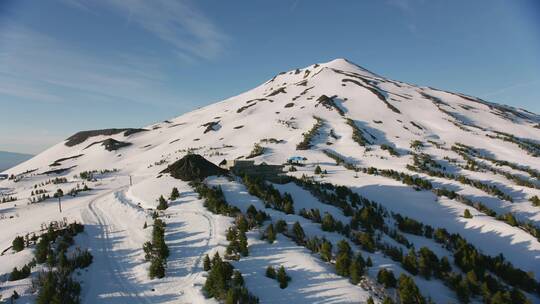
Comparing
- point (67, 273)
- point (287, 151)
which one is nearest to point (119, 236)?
point (67, 273)

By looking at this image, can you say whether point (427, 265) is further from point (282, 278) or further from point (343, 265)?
point (282, 278)

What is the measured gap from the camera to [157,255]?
13422mm

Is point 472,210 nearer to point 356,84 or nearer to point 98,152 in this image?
point 98,152

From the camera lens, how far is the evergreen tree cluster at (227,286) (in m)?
10.1

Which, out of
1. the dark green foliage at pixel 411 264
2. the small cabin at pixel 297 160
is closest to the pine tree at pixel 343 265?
the dark green foliage at pixel 411 264

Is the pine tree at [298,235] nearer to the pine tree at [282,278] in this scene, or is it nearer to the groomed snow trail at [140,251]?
the pine tree at [282,278]

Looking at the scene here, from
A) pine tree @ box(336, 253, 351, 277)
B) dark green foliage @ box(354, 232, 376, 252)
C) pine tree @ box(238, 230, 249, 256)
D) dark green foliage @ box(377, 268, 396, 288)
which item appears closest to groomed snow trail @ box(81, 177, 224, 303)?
pine tree @ box(238, 230, 249, 256)

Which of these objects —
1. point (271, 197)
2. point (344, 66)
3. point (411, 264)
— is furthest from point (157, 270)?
point (344, 66)

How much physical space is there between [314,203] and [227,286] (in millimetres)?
13370

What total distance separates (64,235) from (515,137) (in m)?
73.0

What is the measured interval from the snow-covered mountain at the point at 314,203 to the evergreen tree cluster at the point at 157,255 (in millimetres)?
284

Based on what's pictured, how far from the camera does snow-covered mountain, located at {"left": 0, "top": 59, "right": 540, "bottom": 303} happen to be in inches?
473

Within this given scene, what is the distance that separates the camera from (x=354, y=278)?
11586 millimetres

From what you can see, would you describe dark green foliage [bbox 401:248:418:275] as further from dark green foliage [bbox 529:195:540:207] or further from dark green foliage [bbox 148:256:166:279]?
dark green foliage [bbox 529:195:540:207]
